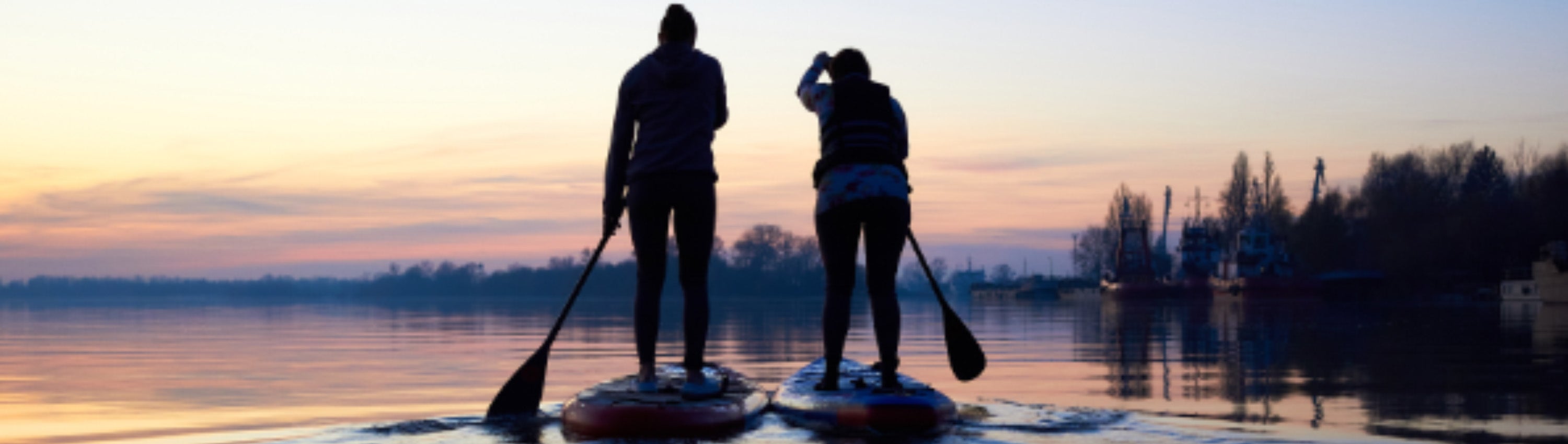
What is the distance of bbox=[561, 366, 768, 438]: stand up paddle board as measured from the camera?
18.9 feet

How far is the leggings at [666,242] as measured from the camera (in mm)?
6367

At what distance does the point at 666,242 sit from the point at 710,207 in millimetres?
312

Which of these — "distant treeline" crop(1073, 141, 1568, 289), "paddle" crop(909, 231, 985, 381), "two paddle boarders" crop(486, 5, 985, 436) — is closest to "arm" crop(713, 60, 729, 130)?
"two paddle boarders" crop(486, 5, 985, 436)

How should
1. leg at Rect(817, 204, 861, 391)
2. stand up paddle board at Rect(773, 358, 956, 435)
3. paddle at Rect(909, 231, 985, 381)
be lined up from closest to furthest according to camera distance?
stand up paddle board at Rect(773, 358, 956, 435)
leg at Rect(817, 204, 861, 391)
paddle at Rect(909, 231, 985, 381)

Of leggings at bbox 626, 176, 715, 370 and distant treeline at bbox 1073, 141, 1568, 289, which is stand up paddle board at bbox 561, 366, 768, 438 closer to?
leggings at bbox 626, 176, 715, 370

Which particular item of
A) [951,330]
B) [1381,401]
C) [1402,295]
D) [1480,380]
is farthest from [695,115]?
[1402,295]

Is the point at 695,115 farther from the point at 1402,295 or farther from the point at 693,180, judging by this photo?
the point at 1402,295

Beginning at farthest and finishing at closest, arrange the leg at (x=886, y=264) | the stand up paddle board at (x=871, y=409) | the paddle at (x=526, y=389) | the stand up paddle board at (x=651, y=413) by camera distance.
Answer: the paddle at (x=526, y=389), the leg at (x=886, y=264), the stand up paddle board at (x=871, y=409), the stand up paddle board at (x=651, y=413)

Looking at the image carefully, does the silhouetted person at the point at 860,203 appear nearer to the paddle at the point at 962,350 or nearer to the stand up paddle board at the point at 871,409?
the stand up paddle board at the point at 871,409

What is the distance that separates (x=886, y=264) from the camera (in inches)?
260

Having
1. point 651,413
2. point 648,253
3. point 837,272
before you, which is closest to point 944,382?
point 837,272

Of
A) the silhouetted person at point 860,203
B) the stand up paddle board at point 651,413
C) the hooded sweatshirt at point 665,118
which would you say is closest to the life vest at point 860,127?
the silhouetted person at point 860,203

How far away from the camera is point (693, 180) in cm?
638

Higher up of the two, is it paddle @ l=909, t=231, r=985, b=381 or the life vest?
the life vest
